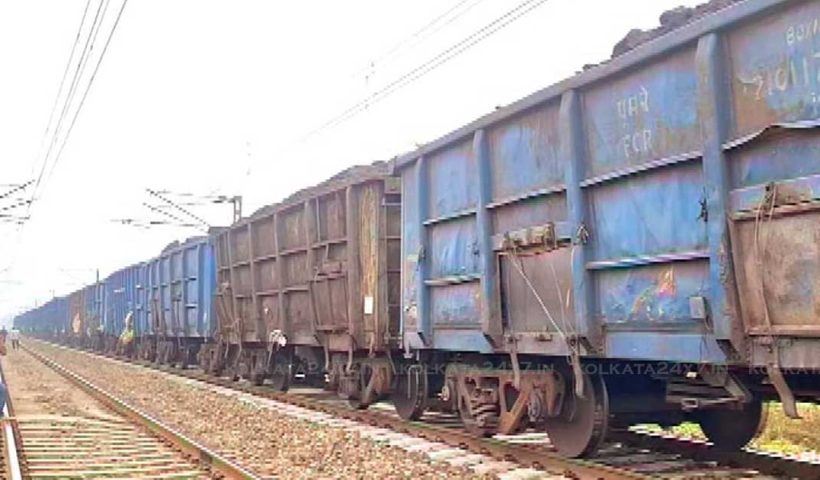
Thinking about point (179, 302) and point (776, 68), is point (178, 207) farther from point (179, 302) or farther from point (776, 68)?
point (776, 68)

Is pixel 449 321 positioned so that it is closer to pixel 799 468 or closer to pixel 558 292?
pixel 558 292

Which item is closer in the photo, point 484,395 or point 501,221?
point 501,221

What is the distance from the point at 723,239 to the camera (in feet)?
16.3

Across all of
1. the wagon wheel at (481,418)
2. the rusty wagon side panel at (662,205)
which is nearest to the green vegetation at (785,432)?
the wagon wheel at (481,418)

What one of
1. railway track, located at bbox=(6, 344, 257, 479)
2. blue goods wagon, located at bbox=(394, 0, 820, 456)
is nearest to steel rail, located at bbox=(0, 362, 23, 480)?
railway track, located at bbox=(6, 344, 257, 479)

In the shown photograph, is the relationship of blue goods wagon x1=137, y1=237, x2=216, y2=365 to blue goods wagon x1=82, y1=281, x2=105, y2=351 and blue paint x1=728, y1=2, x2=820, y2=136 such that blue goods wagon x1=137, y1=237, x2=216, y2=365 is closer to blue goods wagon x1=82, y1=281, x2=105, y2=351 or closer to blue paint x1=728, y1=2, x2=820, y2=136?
blue goods wagon x1=82, y1=281, x2=105, y2=351

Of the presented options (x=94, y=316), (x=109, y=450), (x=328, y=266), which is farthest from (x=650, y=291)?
(x=94, y=316)

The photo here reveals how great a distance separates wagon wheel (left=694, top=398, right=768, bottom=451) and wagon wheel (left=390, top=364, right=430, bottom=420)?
3546mm

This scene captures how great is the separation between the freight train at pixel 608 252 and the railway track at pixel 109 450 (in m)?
2.76

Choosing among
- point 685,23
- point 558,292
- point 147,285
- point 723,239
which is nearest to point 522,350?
point 558,292

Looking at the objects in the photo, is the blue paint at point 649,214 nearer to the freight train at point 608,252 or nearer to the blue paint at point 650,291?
the freight train at point 608,252

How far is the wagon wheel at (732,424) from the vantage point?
22.7ft

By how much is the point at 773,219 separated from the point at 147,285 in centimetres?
2639

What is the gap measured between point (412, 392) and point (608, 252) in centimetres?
470
